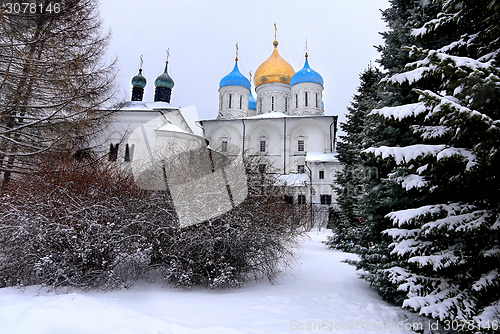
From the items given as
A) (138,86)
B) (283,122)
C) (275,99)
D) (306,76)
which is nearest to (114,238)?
(283,122)

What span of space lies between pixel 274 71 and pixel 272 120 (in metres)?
8.16

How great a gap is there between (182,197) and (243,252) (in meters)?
1.52

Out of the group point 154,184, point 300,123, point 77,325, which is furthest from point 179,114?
point 77,325

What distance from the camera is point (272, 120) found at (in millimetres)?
34719

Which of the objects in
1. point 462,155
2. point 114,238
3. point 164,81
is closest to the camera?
point 462,155

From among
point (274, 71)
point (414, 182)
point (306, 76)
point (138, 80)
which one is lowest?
point (414, 182)

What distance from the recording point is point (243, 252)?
5750 millimetres

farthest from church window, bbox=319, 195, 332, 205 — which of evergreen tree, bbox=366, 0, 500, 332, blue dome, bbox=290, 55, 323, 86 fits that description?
evergreen tree, bbox=366, 0, 500, 332

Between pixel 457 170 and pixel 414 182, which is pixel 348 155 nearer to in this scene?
pixel 414 182

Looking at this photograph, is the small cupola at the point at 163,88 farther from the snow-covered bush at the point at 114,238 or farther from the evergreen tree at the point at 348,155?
the snow-covered bush at the point at 114,238

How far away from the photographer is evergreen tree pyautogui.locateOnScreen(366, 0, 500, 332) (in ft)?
9.46

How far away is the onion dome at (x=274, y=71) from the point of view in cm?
3909

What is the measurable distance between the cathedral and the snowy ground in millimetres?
22453

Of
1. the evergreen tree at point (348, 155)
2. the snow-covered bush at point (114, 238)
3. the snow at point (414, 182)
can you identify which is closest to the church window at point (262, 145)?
the evergreen tree at point (348, 155)
